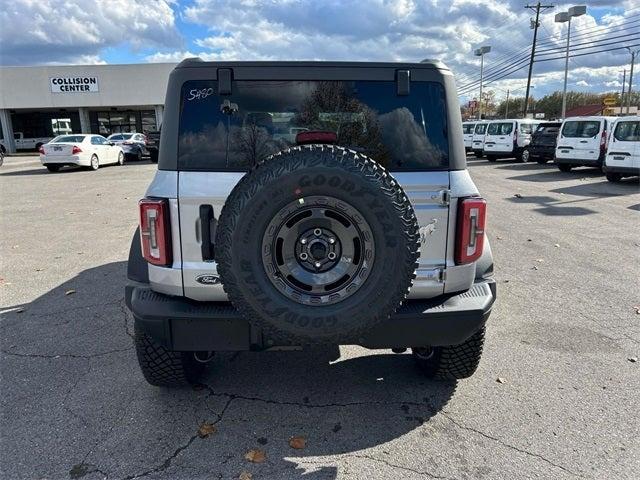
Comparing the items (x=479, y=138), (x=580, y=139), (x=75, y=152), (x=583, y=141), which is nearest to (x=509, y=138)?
(x=479, y=138)

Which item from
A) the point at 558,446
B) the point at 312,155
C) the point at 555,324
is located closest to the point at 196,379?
the point at 312,155

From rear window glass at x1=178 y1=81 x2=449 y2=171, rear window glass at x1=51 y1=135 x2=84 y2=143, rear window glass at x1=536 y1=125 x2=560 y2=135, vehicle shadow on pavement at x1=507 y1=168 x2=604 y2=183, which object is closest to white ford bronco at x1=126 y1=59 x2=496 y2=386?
rear window glass at x1=178 y1=81 x2=449 y2=171

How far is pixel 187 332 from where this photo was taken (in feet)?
8.59

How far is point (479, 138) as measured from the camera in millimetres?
25375

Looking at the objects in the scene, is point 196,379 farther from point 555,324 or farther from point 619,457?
point 555,324

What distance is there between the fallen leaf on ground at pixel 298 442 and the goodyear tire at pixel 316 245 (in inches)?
28.9

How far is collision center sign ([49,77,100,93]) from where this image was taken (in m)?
33.8

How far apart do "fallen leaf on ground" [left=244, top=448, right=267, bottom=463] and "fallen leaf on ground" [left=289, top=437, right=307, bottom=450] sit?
17cm

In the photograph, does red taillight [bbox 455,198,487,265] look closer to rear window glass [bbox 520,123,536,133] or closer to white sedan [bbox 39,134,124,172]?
white sedan [bbox 39,134,124,172]

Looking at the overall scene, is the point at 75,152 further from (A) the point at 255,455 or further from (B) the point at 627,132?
(A) the point at 255,455

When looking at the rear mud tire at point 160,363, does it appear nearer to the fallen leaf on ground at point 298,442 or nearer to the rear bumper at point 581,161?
the fallen leaf on ground at point 298,442

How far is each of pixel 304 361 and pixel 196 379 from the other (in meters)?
0.82

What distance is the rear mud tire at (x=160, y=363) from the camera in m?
3.00

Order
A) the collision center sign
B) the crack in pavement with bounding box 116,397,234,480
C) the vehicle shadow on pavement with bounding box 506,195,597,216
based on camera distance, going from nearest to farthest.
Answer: the crack in pavement with bounding box 116,397,234,480
the vehicle shadow on pavement with bounding box 506,195,597,216
the collision center sign
